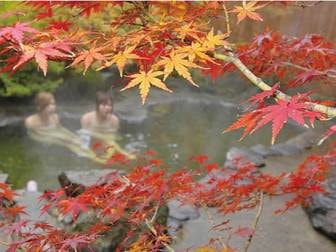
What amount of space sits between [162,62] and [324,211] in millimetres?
3366

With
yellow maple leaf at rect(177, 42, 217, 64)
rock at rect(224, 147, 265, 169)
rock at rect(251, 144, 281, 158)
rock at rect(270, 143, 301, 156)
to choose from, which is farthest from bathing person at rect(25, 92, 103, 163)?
yellow maple leaf at rect(177, 42, 217, 64)

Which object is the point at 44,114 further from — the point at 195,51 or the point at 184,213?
the point at 195,51

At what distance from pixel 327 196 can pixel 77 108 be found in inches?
291

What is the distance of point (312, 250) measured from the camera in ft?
14.3

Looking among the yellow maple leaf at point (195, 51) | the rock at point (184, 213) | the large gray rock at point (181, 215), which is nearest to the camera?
the yellow maple leaf at point (195, 51)

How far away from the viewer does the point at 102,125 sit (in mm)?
7617

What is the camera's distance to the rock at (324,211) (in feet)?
14.8

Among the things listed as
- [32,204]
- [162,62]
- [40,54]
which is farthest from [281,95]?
[32,204]

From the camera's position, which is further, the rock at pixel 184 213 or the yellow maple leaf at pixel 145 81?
the rock at pixel 184 213

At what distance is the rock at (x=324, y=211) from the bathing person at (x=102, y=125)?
11.3 feet

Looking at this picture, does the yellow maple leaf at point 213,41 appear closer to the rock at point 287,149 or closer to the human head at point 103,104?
the human head at point 103,104

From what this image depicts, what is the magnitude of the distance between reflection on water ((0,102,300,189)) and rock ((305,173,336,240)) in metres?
3.36

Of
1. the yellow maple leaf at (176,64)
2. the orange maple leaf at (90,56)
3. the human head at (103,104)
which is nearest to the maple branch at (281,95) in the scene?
the yellow maple leaf at (176,64)

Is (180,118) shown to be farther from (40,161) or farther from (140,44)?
(140,44)
